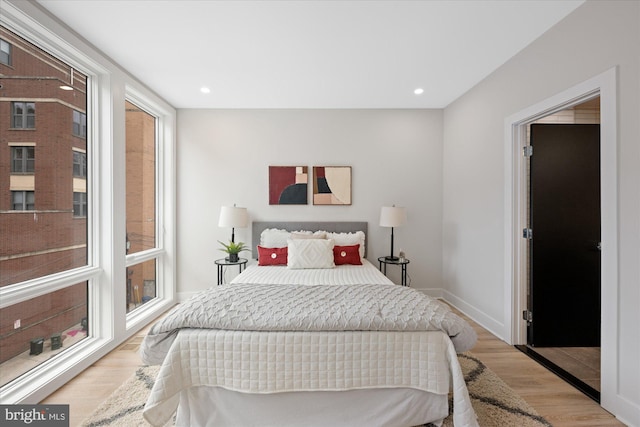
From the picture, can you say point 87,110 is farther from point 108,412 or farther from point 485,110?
point 485,110

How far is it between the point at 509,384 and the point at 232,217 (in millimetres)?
3158

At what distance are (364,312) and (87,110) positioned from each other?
295 cm

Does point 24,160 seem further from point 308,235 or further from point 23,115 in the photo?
point 308,235

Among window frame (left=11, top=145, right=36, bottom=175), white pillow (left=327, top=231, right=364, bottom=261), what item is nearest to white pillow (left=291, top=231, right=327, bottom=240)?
white pillow (left=327, top=231, right=364, bottom=261)

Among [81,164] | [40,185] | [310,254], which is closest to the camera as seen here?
[40,185]

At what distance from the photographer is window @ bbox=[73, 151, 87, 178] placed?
2.47 meters

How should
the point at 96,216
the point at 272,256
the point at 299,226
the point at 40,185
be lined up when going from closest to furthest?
the point at 40,185
the point at 96,216
the point at 272,256
the point at 299,226

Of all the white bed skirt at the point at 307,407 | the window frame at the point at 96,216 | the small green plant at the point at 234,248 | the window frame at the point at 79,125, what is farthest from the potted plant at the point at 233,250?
the white bed skirt at the point at 307,407

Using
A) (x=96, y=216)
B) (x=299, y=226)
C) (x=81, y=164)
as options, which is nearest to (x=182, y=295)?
(x=96, y=216)

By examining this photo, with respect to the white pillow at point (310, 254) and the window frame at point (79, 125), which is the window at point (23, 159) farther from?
the white pillow at point (310, 254)

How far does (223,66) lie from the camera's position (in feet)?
9.32

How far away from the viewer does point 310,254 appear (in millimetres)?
3326

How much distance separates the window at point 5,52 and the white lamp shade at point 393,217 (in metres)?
3.56

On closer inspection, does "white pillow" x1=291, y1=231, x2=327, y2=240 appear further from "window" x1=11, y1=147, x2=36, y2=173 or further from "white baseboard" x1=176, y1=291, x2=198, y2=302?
"window" x1=11, y1=147, x2=36, y2=173
